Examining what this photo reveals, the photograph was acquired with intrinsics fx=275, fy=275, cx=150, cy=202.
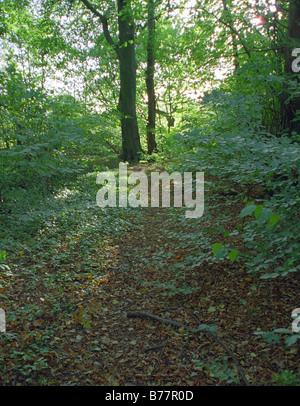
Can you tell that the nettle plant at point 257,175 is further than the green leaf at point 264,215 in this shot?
Yes

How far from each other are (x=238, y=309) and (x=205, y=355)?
0.77 m

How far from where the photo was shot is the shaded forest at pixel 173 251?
2730 mm

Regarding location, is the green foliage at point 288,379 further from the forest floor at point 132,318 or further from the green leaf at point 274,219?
the green leaf at point 274,219

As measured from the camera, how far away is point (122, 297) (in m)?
4.08

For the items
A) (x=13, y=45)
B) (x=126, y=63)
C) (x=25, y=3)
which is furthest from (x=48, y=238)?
(x=13, y=45)

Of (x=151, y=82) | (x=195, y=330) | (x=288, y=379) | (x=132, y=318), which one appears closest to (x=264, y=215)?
(x=288, y=379)

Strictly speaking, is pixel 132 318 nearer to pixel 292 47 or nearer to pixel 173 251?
pixel 173 251

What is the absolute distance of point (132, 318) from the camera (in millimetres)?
3602

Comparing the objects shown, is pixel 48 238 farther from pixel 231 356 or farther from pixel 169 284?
pixel 231 356

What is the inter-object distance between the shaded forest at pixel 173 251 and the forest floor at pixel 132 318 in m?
0.02

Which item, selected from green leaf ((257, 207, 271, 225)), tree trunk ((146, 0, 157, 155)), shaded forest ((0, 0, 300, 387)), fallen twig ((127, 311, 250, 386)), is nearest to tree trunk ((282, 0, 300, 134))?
shaded forest ((0, 0, 300, 387))

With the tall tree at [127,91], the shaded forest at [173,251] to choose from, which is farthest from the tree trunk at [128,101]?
the shaded forest at [173,251]

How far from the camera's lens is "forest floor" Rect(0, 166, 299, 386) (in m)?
2.67

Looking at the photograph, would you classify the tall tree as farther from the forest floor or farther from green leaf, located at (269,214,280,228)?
green leaf, located at (269,214,280,228)
